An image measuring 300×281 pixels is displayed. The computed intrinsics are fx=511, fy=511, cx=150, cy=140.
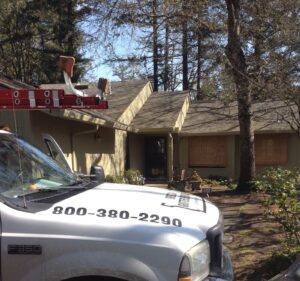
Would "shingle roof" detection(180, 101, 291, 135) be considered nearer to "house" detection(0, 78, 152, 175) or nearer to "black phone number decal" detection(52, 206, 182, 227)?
"house" detection(0, 78, 152, 175)

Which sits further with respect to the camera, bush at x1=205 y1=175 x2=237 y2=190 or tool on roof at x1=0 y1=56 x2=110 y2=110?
bush at x1=205 y1=175 x2=237 y2=190

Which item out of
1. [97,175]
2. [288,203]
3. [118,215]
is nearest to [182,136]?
[288,203]

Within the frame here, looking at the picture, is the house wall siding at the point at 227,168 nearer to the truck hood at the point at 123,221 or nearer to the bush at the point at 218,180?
the bush at the point at 218,180

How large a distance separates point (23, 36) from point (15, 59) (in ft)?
12.1

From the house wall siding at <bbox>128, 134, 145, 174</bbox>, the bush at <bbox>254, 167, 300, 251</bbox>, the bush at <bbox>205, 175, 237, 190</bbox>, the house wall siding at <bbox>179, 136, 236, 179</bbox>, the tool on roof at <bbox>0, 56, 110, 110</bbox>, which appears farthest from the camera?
the house wall siding at <bbox>179, 136, 236, 179</bbox>

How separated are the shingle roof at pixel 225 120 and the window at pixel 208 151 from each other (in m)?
0.60

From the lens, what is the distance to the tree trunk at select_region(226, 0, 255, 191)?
13562 mm

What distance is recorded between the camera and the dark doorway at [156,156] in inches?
933

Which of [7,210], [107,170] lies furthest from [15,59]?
[7,210]

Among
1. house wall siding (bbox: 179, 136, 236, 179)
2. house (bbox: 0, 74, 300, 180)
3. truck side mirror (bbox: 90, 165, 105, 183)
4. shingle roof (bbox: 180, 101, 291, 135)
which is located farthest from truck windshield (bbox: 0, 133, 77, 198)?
house wall siding (bbox: 179, 136, 236, 179)

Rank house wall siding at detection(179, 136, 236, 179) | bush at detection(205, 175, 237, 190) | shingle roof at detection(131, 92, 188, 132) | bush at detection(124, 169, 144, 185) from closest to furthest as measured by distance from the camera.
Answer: bush at detection(124, 169, 144, 185) → bush at detection(205, 175, 237, 190) → shingle roof at detection(131, 92, 188, 132) → house wall siding at detection(179, 136, 236, 179)

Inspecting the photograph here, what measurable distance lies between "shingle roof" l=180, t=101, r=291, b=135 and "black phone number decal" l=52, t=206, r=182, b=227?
17442mm

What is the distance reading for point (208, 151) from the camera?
76.4 feet

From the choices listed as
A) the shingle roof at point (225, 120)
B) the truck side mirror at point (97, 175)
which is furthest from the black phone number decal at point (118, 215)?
the shingle roof at point (225, 120)
